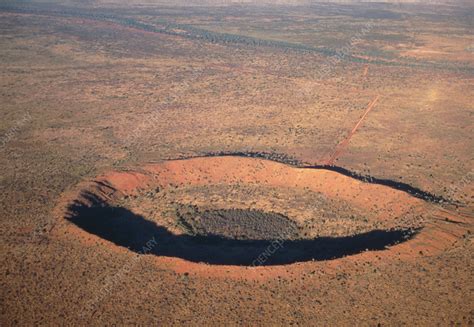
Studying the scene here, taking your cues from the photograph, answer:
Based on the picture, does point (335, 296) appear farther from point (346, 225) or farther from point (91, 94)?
point (91, 94)

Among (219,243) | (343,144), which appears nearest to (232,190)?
(219,243)

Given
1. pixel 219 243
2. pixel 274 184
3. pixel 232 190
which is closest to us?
pixel 219 243

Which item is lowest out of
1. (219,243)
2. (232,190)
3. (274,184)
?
(219,243)

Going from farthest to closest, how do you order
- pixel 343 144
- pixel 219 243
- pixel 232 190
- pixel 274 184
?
pixel 343 144 < pixel 274 184 < pixel 232 190 < pixel 219 243

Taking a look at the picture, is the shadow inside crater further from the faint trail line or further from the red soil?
the faint trail line

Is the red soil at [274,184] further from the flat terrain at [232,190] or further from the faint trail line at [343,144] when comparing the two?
the faint trail line at [343,144]

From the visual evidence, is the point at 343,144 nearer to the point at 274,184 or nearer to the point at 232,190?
the point at 274,184

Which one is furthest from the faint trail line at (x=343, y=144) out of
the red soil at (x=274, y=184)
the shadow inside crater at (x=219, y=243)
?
the shadow inside crater at (x=219, y=243)

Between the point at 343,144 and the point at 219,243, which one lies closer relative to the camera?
the point at 219,243
